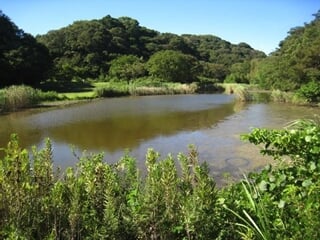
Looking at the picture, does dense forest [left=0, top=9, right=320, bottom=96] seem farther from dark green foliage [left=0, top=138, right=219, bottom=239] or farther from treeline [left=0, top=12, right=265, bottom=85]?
dark green foliage [left=0, top=138, right=219, bottom=239]

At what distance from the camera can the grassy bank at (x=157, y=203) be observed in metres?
2.47

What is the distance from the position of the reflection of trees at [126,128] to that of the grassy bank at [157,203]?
7.88m

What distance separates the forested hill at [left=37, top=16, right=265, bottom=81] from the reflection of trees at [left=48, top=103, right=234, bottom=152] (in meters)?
28.0

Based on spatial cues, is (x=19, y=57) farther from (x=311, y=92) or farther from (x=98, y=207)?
(x=98, y=207)

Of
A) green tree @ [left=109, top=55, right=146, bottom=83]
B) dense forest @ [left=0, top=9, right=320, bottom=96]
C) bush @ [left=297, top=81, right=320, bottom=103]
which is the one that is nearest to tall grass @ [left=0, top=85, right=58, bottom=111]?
dense forest @ [left=0, top=9, right=320, bottom=96]

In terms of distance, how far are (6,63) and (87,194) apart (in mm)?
31779

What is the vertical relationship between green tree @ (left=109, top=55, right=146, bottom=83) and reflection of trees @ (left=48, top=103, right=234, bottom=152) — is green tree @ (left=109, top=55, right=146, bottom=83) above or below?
above

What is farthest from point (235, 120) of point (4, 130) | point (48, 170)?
point (48, 170)

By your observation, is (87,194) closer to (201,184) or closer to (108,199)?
(108,199)

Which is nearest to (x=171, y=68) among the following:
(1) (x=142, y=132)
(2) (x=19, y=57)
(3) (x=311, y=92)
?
(2) (x=19, y=57)

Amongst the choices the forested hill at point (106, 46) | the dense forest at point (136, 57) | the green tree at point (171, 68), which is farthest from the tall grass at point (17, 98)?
the green tree at point (171, 68)

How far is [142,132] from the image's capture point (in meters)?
13.6

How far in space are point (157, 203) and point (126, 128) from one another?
1205 cm

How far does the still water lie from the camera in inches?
372
